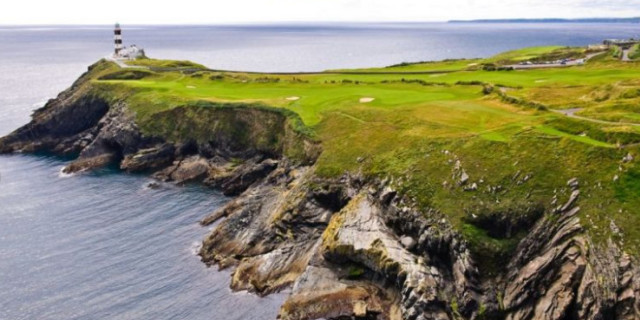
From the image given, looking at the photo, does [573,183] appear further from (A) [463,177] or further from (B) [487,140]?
(B) [487,140]

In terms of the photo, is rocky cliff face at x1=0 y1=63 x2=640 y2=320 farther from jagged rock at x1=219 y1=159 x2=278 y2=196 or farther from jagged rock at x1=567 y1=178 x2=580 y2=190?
jagged rock at x1=567 y1=178 x2=580 y2=190

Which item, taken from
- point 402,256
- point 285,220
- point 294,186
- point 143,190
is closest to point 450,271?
point 402,256

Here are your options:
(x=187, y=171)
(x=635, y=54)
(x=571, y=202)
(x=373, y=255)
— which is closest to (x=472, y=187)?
(x=571, y=202)

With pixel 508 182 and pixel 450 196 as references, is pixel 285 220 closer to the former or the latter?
pixel 450 196

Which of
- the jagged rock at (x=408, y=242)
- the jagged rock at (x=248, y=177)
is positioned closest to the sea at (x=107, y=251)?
the jagged rock at (x=248, y=177)

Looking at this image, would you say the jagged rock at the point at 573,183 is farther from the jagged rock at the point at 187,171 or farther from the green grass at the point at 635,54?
the green grass at the point at 635,54

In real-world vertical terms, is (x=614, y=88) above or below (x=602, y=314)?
above
